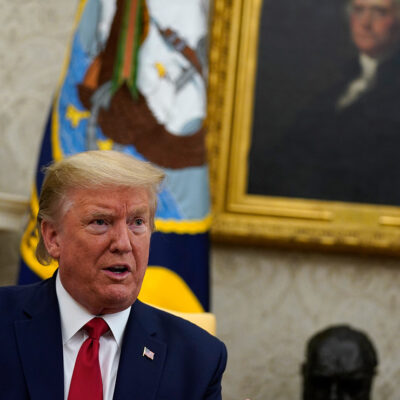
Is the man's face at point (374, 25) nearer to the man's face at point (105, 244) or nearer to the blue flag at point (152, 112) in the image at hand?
the blue flag at point (152, 112)

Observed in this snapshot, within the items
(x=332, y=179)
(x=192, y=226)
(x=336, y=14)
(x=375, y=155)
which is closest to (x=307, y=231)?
(x=332, y=179)

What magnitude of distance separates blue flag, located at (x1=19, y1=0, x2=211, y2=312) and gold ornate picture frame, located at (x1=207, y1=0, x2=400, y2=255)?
2.05ft

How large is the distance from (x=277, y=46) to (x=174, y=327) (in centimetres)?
341

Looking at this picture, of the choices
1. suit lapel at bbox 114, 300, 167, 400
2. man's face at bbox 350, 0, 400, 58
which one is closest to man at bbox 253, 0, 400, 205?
man's face at bbox 350, 0, 400, 58

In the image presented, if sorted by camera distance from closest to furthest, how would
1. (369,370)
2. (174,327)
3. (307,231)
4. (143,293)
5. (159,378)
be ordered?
(159,378), (174,327), (143,293), (369,370), (307,231)

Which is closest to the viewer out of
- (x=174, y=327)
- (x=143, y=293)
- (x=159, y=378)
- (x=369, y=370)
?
(x=159, y=378)

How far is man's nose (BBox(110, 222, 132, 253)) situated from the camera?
6.12 feet

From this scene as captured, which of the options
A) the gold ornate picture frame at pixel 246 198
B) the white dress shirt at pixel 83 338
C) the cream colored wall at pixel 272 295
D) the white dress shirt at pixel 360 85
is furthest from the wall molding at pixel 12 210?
the white dress shirt at pixel 83 338

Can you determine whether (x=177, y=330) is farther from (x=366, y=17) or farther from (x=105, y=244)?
(x=366, y=17)

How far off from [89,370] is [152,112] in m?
2.56

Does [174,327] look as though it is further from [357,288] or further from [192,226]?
[357,288]

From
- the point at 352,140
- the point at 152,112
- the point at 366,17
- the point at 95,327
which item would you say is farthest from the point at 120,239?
the point at 366,17

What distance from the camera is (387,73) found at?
5.20m

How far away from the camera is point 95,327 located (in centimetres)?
198
